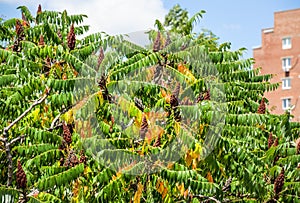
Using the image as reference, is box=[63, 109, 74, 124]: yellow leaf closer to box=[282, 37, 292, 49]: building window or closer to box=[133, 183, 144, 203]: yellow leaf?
box=[133, 183, 144, 203]: yellow leaf

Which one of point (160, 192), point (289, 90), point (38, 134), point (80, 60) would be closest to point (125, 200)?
point (160, 192)

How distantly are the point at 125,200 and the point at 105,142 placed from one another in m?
0.72

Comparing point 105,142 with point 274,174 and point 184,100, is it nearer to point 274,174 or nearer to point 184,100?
point 184,100

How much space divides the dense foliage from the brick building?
41.7 metres

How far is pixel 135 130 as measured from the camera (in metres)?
6.32

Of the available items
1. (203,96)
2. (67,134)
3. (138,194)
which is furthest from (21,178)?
(203,96)

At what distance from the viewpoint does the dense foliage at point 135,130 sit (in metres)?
5.93

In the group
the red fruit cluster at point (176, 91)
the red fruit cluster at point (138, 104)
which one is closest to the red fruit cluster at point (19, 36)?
the red fruit cluster at point (138, 104)

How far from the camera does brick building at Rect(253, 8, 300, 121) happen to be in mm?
48406

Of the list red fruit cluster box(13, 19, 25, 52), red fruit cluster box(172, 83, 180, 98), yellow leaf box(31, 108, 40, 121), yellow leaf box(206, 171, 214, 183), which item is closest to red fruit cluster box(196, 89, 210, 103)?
red fruit cluster box(172, 83, 180, 98)

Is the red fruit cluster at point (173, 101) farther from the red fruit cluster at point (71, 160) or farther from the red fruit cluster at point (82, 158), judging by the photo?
the red fruit cluster at point (71, 160)

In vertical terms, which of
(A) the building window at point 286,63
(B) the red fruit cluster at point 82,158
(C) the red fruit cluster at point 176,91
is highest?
(A) the building window at point 286,63

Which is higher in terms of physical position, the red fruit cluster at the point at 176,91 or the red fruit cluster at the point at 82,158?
the red fruit cluster at the point at 176,91

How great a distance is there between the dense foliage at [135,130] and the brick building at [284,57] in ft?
137
